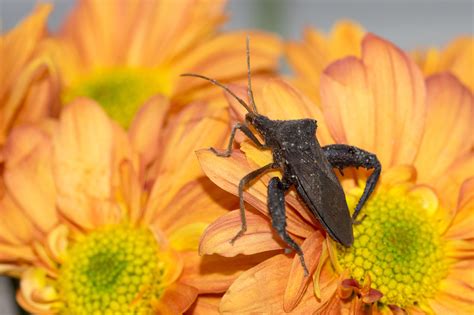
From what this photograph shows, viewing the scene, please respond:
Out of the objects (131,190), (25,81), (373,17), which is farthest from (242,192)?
(373,17)

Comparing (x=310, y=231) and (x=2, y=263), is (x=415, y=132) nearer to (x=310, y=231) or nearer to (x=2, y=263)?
(x=310, y=231)

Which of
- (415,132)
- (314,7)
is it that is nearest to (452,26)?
(314,7)

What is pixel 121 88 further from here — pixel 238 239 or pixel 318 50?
pixel 238 239

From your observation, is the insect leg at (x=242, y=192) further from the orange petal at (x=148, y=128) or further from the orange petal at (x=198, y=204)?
the orange petal at (x=148, y=128)

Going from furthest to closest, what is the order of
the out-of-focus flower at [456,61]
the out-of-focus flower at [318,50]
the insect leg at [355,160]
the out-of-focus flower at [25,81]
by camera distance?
1. the out-of-focus flower at [318,50]
2. the out-of-focus flower at [456,61]
3. the out-of-focus flower at [25,81]
4. the insect leg at [355,160]

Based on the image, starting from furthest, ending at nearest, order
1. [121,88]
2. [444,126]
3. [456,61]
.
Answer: [121,88]
[456,61]
[444,126]

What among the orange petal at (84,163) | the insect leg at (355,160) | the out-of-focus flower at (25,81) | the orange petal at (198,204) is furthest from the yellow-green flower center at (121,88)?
the insect leg at (355,160)
